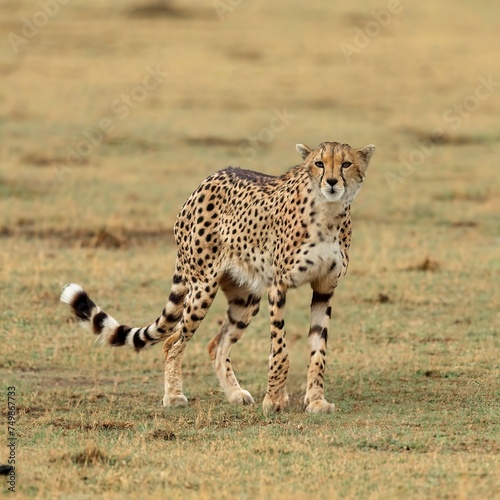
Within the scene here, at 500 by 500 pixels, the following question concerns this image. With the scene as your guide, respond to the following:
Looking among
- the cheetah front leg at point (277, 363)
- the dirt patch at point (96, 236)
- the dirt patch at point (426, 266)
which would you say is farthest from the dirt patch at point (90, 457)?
the dirt patch at point (96, 236)

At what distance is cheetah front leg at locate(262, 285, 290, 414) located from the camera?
680cm

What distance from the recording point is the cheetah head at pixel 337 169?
6.55 metres

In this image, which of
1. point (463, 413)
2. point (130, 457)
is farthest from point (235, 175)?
point (130, 457)

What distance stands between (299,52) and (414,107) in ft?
17.8

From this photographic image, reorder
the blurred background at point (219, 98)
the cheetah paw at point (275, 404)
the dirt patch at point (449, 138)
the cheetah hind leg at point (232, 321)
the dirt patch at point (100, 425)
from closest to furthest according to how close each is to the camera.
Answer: the dirt patch at point (100, 425)
the cheetah paw at point (275, 404)
the cheetah hind leg at point (232, 321)
the blurred background at point (219, 98)
the dirt patch at point (449, 138)

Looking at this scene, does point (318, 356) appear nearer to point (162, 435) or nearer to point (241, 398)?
point (241, 398)

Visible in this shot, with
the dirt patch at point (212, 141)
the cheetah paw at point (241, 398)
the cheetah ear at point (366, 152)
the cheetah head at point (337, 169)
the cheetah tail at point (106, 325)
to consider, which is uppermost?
the dirt patch at point (212, 141)

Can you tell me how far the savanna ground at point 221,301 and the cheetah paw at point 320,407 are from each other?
0.40 ft

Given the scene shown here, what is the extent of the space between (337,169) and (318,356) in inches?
43.9

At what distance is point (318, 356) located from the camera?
690 centimetres

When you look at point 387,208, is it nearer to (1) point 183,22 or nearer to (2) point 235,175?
(2) point 235,175

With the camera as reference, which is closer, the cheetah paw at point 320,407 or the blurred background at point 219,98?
the cheetah paw at point 320,407

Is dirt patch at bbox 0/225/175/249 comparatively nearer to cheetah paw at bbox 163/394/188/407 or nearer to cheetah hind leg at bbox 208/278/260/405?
cheetah hind leg at bbox 208/278/260/405

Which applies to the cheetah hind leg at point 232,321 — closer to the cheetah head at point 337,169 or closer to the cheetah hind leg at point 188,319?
the cheetah hind leg at point 188,319
